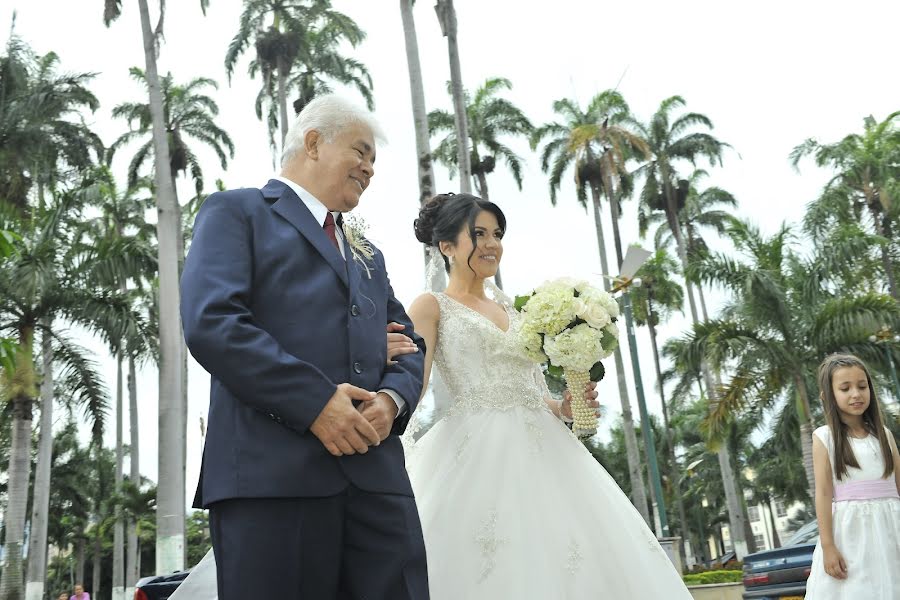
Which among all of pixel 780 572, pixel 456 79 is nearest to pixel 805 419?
pixel 456 79

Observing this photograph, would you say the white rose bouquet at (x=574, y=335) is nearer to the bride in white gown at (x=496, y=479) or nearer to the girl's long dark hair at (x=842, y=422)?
the bride in white gown at (x=496, y=479)

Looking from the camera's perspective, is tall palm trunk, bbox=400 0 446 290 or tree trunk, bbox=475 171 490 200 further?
tree trunk, bbox=475 171 490 200

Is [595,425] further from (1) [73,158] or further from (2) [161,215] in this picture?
(1) [73,158]

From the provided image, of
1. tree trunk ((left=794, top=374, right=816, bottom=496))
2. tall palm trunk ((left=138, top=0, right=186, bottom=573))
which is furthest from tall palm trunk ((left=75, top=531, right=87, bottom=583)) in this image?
tree trunk ((left=794, top=374, right=816, bottom=496))

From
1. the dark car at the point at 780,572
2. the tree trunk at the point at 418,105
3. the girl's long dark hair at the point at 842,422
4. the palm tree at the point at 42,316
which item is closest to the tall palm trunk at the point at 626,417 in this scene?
the tree trunk at the point at 418,105

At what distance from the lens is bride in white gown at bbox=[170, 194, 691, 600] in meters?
3.56

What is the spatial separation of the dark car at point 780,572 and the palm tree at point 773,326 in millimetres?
→ 12981

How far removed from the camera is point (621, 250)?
1496 inches

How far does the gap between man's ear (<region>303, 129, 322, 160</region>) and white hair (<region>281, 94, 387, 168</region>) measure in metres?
0.01

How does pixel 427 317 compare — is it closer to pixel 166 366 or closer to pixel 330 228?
pixel 330 228

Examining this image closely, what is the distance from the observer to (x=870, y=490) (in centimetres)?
493

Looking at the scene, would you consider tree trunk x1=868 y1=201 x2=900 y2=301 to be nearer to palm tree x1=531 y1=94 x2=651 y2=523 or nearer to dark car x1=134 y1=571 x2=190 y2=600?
palm tree x1=531 y1=94 x2=651 y2=523

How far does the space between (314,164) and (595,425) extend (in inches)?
80.1

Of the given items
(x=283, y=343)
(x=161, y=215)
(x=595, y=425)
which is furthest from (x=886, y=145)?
(x=283, y=343)
